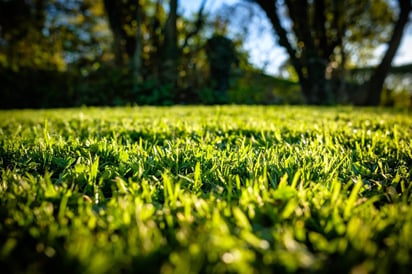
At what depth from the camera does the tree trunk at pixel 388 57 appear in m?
9.53

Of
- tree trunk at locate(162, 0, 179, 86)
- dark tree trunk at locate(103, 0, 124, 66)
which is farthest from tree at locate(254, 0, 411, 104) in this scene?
dark tree trunk at locate(103, 0, 124, 66)

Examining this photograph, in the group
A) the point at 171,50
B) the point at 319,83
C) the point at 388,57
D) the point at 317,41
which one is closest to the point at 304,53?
the point at 319,83

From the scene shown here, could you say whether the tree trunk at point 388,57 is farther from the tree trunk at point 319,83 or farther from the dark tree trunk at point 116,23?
the dark tree trunk at point 116,23

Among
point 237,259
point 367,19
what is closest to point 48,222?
point 237,259

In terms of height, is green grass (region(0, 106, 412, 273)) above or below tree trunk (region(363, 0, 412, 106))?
below

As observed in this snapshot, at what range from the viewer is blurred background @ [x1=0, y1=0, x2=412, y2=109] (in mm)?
8531

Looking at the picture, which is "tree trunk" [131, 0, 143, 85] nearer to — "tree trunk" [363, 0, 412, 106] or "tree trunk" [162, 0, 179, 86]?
"tree trunk" [162, 0, 179, 86]

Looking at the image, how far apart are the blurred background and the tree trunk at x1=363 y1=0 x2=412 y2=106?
0.11 feet

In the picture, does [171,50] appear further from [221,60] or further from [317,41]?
[317,41]

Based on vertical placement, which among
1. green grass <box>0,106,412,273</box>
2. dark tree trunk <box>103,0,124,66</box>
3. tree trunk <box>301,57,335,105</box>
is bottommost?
green grass <box>0,106,412,273</box>

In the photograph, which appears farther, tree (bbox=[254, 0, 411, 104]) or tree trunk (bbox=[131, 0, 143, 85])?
tree (bbox=[254, 0, 411, 104])

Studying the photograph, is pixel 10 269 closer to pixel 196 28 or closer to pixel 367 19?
pixel 196 28

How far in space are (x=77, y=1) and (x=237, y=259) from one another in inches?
820

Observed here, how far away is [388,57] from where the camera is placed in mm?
9586
